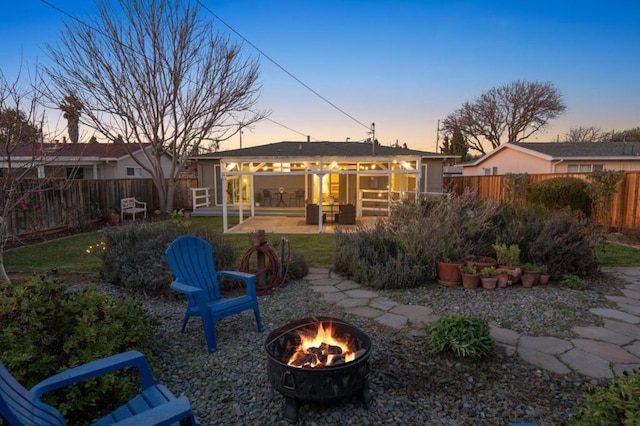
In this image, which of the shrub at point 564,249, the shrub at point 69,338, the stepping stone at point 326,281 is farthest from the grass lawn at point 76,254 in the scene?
the shrub at point 564,249

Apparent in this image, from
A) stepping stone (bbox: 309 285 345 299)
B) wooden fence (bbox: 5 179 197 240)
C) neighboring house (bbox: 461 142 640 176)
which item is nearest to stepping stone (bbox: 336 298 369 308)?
stepping stone (bbox: 309 285 345 299)

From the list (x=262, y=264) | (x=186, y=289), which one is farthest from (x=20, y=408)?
(x=262, y=264)

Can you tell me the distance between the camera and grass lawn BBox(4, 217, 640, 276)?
608 cm

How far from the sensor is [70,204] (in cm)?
1060

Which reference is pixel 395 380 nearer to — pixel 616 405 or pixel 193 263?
pixel 616 405

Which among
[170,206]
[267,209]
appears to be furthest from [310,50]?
[170,206]

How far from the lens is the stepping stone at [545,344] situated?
115 inches

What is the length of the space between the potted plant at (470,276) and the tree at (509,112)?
29377mm

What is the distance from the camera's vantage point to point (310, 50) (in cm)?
1161

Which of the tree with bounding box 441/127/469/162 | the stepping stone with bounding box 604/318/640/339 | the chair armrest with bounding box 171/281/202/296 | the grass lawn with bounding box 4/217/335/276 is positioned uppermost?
the tree with bounding box 441/127/469/162

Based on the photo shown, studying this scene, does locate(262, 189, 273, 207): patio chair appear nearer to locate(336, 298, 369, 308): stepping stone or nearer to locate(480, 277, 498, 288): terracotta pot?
locate(336, 298, 369, 308): stepping stone

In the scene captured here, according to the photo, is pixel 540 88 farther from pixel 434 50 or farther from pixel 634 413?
pixel 634 413

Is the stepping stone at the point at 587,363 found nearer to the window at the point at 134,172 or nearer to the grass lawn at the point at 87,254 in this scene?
the grass lawn at the point at 87,254

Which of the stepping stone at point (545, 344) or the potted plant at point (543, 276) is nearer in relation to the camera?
the stepping stone at point (545, 344)
